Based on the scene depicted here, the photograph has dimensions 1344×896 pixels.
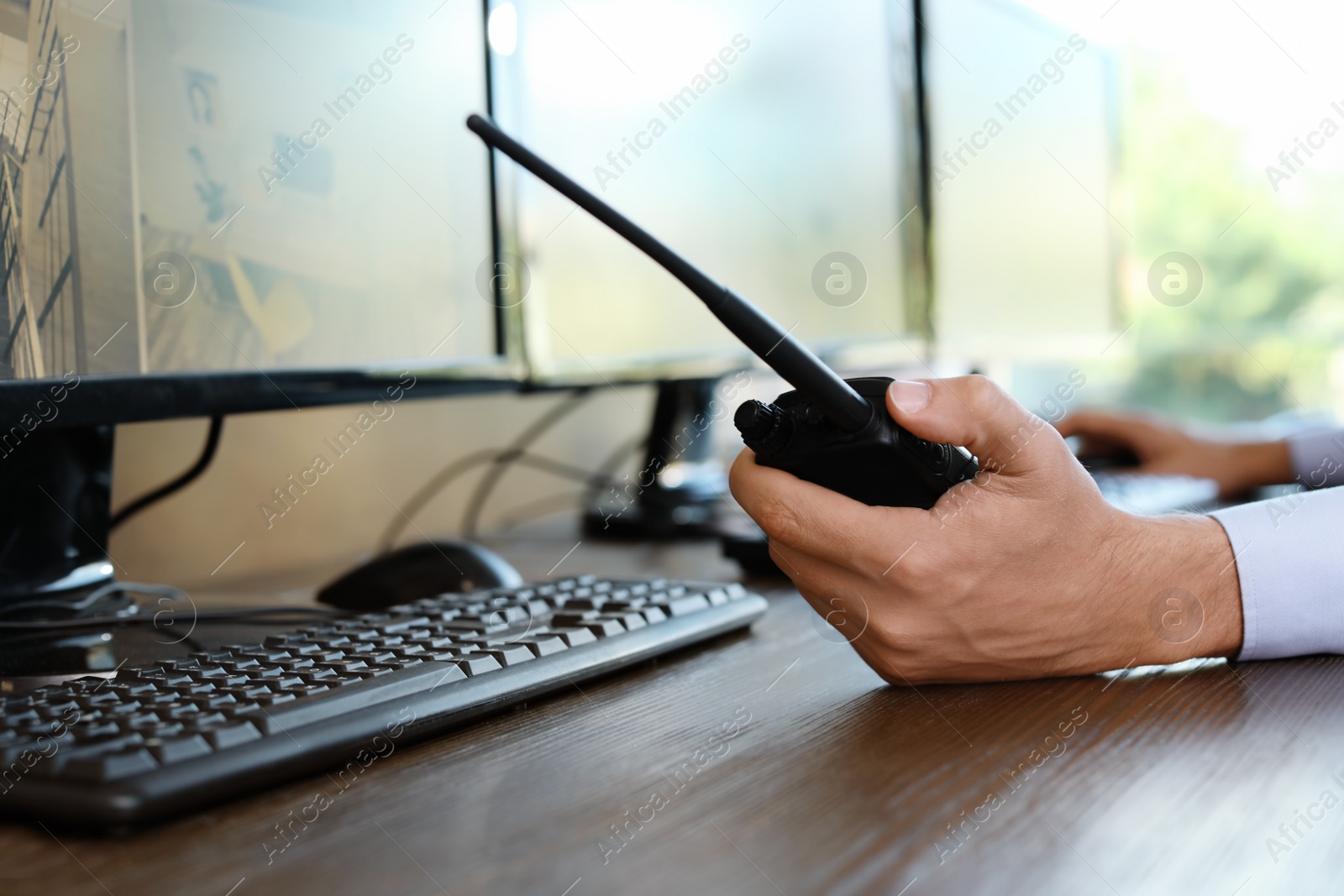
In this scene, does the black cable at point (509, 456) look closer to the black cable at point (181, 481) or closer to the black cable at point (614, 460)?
the black cable at point (614, 460)

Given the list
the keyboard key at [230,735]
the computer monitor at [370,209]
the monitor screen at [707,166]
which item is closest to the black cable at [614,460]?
the computer monitor at [370,209]

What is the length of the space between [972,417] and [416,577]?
14.5 inches

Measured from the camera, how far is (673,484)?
1.13m

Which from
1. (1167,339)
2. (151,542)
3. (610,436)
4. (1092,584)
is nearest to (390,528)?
(151,542)

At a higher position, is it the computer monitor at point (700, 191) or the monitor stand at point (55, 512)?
the computer monitor at point (700, 191)

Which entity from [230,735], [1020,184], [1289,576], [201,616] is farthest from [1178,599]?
[1020,184]

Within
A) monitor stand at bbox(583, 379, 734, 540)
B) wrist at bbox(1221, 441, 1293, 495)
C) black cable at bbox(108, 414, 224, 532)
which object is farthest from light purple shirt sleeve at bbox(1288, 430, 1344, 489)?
black cable at bbox(108, 414, 224, 532)

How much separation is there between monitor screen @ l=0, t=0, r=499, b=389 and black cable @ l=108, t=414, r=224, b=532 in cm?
13

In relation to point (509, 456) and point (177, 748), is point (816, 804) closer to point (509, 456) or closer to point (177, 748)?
point (177, 748)

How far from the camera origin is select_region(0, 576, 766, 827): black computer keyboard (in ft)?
1.01

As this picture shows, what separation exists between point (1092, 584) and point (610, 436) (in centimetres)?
96

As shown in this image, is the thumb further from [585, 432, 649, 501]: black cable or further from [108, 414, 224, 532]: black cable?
[585, 432, 649, 501]: black cable

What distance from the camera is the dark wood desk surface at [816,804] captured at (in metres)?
0.27

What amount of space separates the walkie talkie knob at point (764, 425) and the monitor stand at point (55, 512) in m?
0.40
